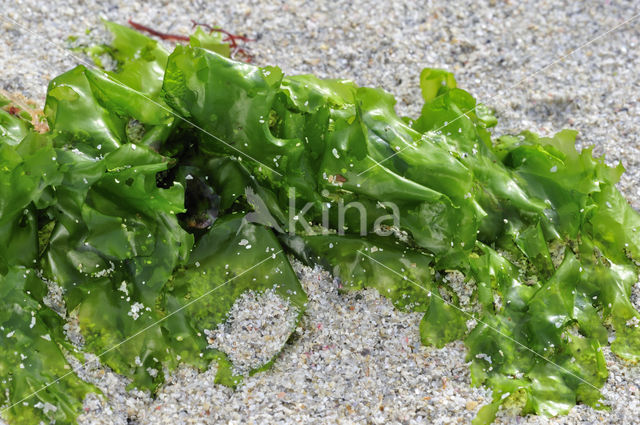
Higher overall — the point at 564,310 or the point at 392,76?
the point at 392,76

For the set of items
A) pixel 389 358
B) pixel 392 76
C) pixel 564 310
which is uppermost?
pixel 392 76

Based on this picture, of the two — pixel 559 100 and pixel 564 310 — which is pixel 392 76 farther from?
pixel 564 310

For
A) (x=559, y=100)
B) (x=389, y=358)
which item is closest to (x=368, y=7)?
(x=559, y=100)

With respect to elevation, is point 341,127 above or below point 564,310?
above

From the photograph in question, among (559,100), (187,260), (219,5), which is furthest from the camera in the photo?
(219,5)

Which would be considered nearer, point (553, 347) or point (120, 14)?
point (553, 347)

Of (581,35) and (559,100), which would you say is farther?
(581,35)

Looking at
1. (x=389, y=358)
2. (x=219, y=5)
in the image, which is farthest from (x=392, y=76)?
(x=389, y=358)

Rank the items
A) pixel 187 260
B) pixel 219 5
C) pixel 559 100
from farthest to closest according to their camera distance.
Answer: pixel 219 5, pixel 559 100, pixel 187 260

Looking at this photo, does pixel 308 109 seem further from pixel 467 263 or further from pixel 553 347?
pixel 553 347
